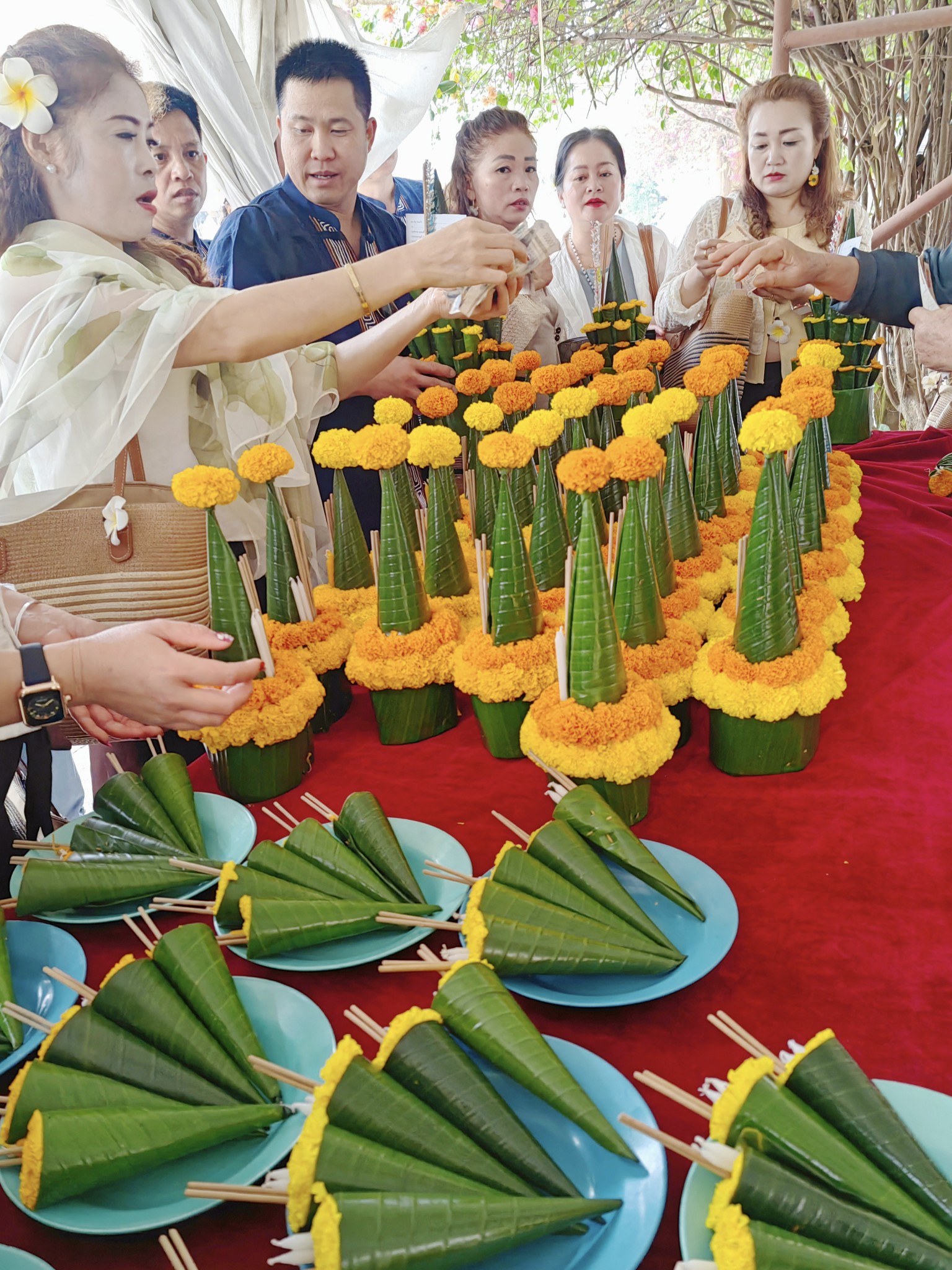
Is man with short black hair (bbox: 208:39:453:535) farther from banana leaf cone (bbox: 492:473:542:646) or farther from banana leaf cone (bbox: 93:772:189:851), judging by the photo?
banana leaf cone (bbox: 93:772:189:851)

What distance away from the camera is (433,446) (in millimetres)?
1061

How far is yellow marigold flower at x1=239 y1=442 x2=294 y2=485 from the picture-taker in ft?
3.32

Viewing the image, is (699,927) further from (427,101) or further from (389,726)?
(427,101)

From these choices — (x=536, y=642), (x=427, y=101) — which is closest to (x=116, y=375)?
(x=536, y=642)

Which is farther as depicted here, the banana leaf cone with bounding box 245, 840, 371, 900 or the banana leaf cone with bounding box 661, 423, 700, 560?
the banana leaf cone with bounding box 661, 423, 700, 560

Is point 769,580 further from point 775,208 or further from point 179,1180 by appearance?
point 775,208

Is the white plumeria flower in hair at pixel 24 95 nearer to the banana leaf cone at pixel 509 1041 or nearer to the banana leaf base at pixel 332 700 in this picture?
the banana leaf base at pixel 332 700

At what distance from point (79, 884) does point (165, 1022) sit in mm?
237

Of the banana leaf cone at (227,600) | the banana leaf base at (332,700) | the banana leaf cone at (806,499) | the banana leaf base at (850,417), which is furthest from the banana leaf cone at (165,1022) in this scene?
the banana leaf base at (850,417)

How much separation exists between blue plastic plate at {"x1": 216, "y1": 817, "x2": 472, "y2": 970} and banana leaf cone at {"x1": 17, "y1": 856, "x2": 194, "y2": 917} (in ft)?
0.31

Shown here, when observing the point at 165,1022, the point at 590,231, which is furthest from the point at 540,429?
the point at 590,231

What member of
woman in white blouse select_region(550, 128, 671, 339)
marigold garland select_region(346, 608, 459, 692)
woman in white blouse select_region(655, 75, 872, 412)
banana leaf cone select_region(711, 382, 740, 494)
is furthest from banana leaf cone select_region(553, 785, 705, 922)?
woman in white blouse select_region(550, 128, 671, 339)

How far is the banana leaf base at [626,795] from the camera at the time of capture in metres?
0.85

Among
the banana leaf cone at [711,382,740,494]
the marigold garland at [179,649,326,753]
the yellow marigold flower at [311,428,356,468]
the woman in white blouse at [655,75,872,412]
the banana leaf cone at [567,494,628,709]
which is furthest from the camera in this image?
the woman in white blouse at [655,75,872,412]
